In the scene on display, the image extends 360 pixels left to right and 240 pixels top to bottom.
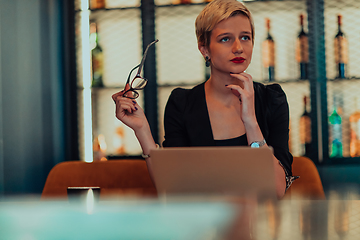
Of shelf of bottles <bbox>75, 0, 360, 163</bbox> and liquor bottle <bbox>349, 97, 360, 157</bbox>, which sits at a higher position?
shelf of bottles <bbox>75, 0, 360, 163</bbox>

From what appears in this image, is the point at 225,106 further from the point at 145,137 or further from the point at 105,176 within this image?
the point at 105,176

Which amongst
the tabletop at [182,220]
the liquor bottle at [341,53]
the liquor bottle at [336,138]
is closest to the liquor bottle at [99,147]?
the liquor bottle at [336,138]

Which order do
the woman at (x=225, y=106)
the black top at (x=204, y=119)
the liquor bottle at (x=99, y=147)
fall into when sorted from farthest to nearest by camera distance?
the liquor bottle at (x=99, y=147) < the black top at (x=204, y=119) < the woman at (x=225, y=106)

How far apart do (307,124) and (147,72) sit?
1034 millimetres

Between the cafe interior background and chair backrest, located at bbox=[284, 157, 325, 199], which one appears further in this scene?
the cafe interior background

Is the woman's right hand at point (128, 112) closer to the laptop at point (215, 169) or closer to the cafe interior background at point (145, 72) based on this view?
the laptop at point (215, 169)

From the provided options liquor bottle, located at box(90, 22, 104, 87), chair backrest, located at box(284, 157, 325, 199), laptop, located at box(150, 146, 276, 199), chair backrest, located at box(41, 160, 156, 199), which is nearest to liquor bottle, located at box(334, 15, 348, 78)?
chair backrest, located at box(284, 157, 325, 199)

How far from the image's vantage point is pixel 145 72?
2236 mm

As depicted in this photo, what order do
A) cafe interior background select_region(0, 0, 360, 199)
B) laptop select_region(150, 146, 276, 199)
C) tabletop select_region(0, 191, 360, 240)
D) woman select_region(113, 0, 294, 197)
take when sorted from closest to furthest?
tabletop select_region(0, 191, 360, 240) < laptop select_region(150, 146, 276, 199) < woman select_region(113, 0, 294, 197) < cafe interior background select_region(0, 0, 360, 199)

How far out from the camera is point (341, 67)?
2.09 metres

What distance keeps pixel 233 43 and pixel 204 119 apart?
30 centimetres

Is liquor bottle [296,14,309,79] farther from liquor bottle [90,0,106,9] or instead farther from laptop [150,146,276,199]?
laptop [150,146,276,199]

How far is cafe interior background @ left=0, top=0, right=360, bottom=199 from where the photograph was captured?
1980 mm

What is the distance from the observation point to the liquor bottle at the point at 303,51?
6.94ft
